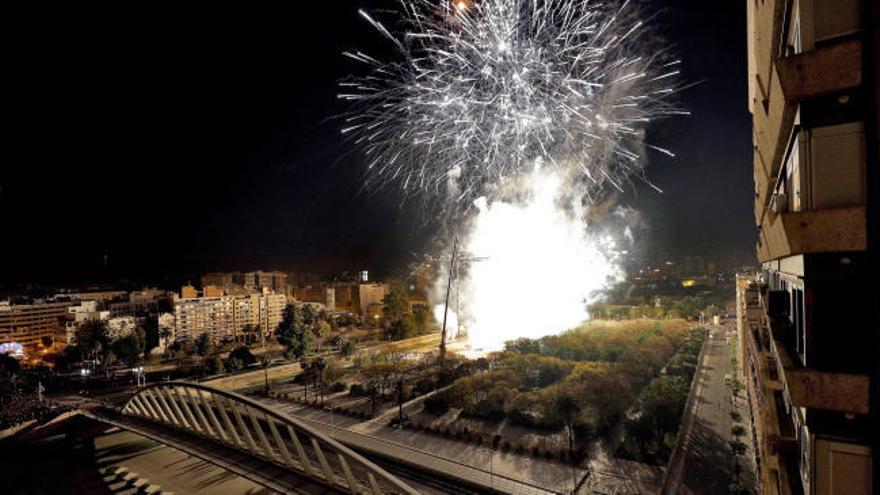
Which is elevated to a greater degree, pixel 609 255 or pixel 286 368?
pixel 609 255

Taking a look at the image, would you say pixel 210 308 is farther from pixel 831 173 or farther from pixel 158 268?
pixel 158 268

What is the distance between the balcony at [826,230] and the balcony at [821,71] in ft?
2.86

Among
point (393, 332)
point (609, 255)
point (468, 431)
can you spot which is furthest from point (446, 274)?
point (468, 431)

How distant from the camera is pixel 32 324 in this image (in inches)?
2087

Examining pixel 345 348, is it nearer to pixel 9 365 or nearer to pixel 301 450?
pixel 301 450

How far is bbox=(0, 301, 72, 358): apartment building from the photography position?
166ft

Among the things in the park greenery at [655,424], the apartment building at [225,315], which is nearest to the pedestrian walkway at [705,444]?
the park greenery at [655,424]

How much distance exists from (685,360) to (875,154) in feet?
92.4

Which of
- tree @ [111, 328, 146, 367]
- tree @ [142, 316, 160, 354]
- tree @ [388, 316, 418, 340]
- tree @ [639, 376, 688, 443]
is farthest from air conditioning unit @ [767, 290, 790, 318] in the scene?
tree @ [142, 316, 160, 354]

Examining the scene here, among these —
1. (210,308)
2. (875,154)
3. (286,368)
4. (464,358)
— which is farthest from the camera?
(210,308)

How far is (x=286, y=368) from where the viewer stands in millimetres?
34219

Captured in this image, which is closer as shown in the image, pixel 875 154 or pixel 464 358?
pixel 875 154

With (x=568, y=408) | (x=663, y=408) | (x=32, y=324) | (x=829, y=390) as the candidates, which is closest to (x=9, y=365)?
(x=32, y=324)

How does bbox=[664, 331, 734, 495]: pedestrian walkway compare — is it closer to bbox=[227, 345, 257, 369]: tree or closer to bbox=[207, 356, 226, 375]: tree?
bbox=[227, 345, 257, 369]: tree
